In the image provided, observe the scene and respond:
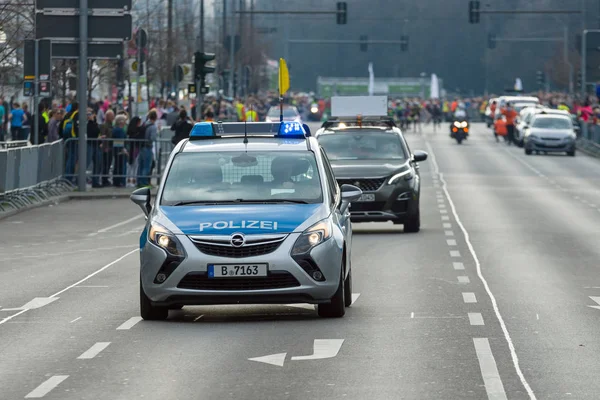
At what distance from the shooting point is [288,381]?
32.6 feet

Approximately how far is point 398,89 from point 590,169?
70.8 m

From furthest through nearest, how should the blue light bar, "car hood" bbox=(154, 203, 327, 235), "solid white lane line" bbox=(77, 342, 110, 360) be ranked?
the blue light bar → "car hood" bbox=(154, 203, 327, 235) → "solid white lane line" bbox=(77, 342, 110, 360)

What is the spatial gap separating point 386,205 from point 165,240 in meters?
11.2

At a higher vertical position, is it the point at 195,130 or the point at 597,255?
the point at 195,130

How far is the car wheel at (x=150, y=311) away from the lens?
13.3 m

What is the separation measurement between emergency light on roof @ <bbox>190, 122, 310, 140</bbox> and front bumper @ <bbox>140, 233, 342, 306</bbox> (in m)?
1.89

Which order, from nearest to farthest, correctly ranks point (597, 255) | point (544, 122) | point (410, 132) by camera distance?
point (597, 255) < point (544, 122) < point (410, 132)

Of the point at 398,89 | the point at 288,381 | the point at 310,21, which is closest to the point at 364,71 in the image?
the point at 310,21

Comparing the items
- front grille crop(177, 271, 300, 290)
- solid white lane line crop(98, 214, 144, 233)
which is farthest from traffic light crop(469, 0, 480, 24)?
front grille crop(177, 271, 300, 290)

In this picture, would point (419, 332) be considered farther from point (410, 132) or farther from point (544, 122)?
point (410, 132)

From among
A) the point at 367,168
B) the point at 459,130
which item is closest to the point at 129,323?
the point at 367,168

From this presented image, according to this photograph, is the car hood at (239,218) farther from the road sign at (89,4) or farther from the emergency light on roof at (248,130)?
the road sign at (89,4)

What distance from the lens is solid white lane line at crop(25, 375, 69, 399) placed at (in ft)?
30.9

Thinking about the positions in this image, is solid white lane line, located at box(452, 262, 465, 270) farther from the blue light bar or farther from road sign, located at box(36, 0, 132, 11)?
road sign, located at box(36, 0, 132, 11)
